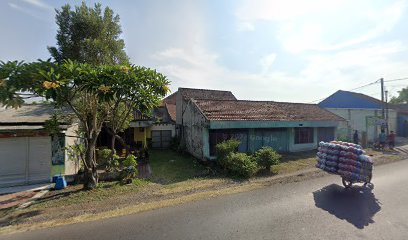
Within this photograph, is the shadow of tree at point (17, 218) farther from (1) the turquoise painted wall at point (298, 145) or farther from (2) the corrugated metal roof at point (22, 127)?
(1) the turquoise painted wall at point (298, 145)

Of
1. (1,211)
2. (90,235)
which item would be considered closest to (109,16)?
(1,211)

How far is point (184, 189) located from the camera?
9266 millimetres

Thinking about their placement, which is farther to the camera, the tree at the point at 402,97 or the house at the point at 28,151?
the tree at the point at 402,97

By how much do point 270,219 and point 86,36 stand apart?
18370 millimetres

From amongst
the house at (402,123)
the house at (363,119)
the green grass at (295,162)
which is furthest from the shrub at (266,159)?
the house at (402,123)

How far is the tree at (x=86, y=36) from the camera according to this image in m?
16.5

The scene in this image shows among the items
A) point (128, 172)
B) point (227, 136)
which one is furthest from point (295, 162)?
point (128, 172)

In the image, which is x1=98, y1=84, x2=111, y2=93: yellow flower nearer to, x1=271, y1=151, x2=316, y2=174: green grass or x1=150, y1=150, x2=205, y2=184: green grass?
x1=150, y1=150, x2=205, y2=184: green grass

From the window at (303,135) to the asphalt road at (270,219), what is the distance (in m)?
9.62

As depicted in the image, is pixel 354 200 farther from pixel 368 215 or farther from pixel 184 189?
pixel 184 189

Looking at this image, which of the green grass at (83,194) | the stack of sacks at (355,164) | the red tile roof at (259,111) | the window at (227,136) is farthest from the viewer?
the red tile roof at (259,111)

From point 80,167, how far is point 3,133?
386 cm

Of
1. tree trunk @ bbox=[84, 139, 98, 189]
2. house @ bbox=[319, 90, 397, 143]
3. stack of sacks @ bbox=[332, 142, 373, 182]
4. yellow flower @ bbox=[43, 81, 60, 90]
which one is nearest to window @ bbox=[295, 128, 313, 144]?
house @ bbox=[319, 90, 397, 143]

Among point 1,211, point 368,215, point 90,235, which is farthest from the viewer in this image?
point 1,211
